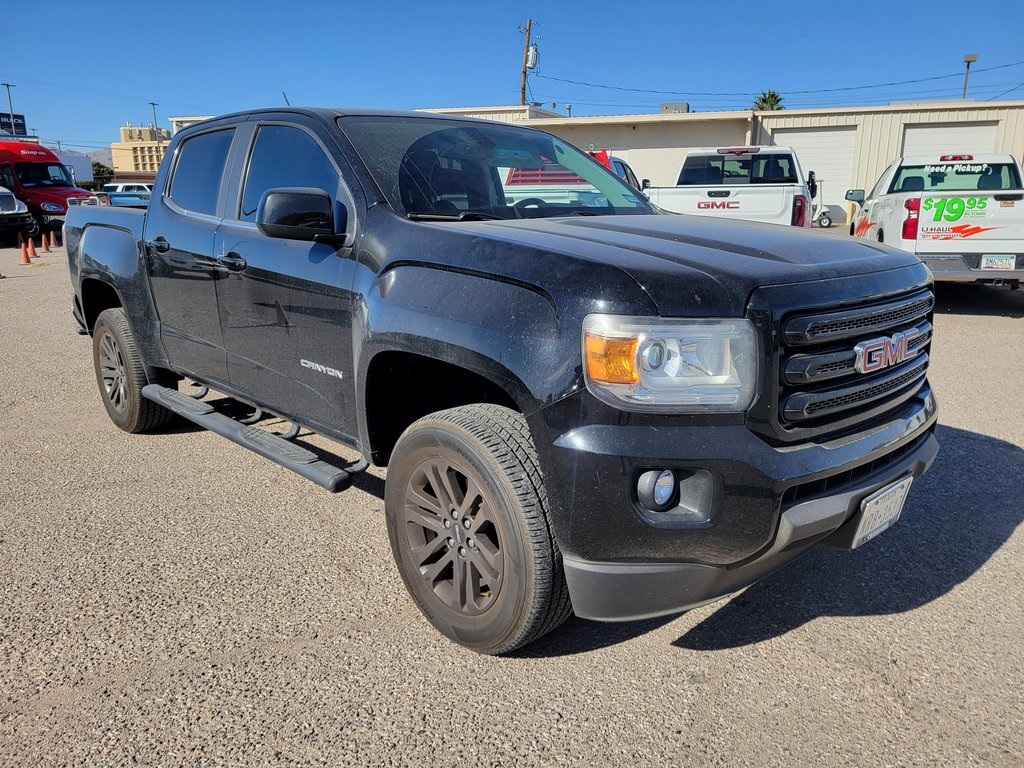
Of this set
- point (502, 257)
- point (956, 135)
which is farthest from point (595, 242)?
point (956, 135)

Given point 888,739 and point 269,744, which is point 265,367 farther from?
point 888,739

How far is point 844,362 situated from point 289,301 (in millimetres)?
2182

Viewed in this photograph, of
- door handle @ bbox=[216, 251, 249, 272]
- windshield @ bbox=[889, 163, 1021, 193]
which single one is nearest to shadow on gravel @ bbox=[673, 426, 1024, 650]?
door handle @ bbox=[216, 251, 249, 272]

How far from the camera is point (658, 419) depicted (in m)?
2.16

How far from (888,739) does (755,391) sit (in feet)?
3.65

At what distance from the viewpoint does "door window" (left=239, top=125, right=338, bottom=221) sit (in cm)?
337

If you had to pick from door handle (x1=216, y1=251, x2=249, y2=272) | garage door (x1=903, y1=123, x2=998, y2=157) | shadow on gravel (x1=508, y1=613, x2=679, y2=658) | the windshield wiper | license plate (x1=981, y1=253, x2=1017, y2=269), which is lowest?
shadow on gravel (x1=508, y1=613, x2=679, y2=658)

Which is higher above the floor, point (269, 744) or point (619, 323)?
point (619, 323)

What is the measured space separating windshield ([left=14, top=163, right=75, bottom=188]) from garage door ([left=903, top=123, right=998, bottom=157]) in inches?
1092

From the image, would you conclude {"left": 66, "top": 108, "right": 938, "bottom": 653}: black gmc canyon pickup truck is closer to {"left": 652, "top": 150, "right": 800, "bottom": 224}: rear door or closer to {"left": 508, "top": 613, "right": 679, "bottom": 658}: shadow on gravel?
{"left": 508, "top": 613, "right": 679, "bottom": 658}: shadow on gravel

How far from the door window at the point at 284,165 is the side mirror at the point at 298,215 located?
0.22 metres

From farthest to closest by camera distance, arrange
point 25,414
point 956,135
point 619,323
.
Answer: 1. point 956,135
2. point 25,414
3. point 619,323

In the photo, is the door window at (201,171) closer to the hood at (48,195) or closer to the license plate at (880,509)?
the license plate at (880,509)

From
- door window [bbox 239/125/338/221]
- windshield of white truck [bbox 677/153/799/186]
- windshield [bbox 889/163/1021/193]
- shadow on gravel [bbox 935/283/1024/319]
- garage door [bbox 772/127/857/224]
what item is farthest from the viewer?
garage door [bbox 772/127/857/224]
